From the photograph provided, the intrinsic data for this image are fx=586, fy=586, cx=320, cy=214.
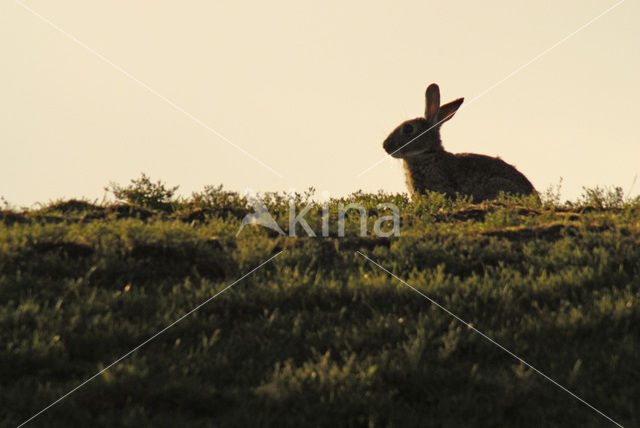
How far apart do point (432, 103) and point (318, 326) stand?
9073 mm

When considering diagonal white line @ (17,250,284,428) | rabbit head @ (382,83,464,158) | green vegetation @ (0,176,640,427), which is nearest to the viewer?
diagonal white line @ (17,250,284,428)

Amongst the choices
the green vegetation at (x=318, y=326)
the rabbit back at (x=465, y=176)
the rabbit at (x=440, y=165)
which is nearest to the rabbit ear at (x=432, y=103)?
the rabbit at (x=440, y=165)

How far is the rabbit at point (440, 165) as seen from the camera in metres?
12.3

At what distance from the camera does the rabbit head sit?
1326 cm

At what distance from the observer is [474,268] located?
6746 millimetres

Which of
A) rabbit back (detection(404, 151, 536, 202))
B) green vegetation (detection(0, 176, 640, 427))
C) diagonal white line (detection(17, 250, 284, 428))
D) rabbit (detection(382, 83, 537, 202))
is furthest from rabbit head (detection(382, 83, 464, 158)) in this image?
diagonal white line (detection(17, 250, 284, 428))

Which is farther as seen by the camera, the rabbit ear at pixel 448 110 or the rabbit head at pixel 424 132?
the rabbit ear at pixel 448 110

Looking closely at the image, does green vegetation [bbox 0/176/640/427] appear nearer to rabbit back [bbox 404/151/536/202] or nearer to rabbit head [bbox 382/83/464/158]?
rabbit back [bbox 404/151/536/202]

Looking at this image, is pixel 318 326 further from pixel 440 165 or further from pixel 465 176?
pixel 440 165

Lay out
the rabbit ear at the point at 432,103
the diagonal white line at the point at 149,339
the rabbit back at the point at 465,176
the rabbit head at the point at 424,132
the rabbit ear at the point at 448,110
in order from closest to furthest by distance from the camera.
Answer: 1. the diagonal white line at the point at 149,339
2. the rabbit back at the point at 465,176
3. the rabbit ear at the point at 432,103
4. the rabbit head at the point at 424,132
5. the rabbit ear at the point at 448,110

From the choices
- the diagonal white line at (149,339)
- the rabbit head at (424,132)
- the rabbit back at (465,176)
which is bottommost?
the diagonal white line at (149,339)

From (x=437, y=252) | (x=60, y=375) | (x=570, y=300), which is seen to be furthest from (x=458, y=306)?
(x=60, y=375)

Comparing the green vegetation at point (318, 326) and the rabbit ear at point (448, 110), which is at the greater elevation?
the rabbit ear at point (448, 110)

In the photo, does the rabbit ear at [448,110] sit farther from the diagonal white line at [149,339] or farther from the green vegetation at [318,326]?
the diagonal white line at [149,339]
